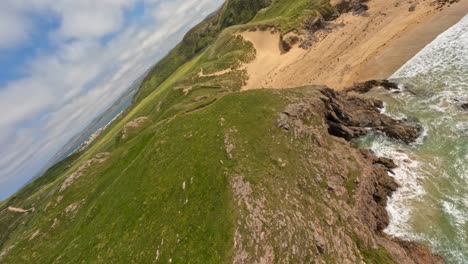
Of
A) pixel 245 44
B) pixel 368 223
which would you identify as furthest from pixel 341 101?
pixel 245 44

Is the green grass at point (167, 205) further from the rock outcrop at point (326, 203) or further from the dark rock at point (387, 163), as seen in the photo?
the dark rock at point (387, 163)

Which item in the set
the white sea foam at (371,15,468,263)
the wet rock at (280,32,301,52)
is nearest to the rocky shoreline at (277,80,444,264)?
the white sea foam at (371,15,468,263)

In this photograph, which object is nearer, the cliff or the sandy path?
the cliff

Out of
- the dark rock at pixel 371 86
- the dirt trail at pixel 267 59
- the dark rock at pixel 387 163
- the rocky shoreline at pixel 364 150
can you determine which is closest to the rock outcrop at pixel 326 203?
the dark rock at pixel 387 163

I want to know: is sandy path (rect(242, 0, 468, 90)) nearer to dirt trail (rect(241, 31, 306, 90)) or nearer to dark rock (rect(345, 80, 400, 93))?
dirt trail (rect(241, 31, 306, 90))

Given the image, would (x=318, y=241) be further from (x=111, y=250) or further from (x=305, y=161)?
(x=111, y=250)

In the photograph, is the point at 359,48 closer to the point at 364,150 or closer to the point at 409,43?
the point at 409,43

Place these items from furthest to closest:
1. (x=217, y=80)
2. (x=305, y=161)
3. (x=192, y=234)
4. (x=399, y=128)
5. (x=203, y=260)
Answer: (x=217, y=80), (x=399, y=128), (x=305, y=161), (x=192, y=234), (x=203, y=260)

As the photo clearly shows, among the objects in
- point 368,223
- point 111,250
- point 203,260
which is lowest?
point 368,223
